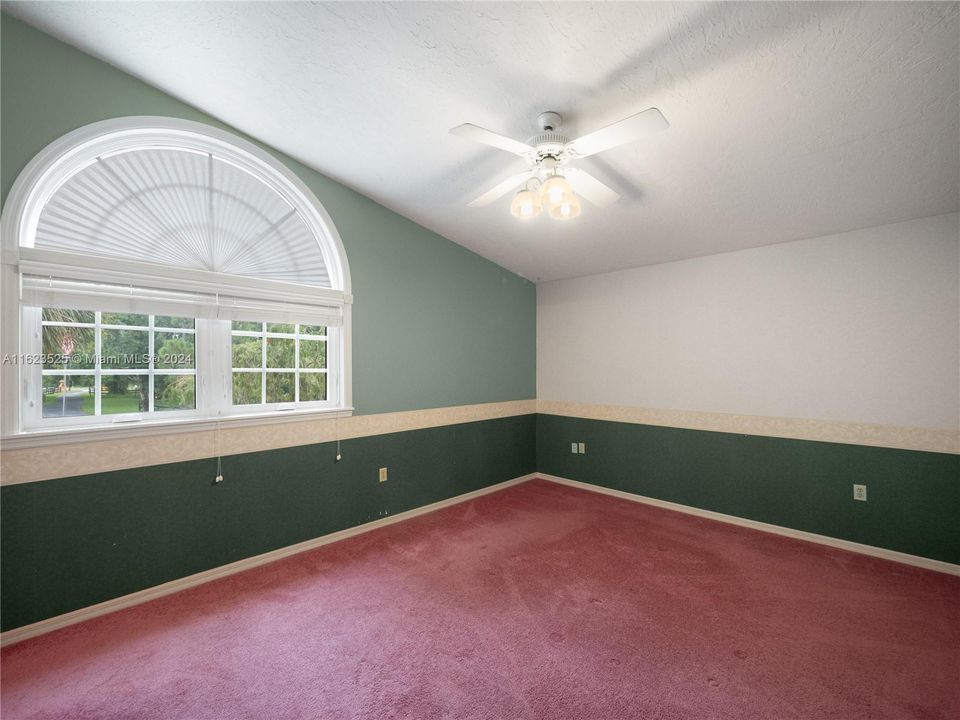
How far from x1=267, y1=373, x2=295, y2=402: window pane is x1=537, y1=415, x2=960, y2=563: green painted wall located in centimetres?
301

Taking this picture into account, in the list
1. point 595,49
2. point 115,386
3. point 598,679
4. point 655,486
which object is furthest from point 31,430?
point 655,486

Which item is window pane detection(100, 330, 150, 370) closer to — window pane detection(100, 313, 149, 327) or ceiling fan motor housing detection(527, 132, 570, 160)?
window pane detection(100, 313, 149, 327)

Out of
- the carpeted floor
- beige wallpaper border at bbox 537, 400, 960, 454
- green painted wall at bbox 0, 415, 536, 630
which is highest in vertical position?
beige wallpaper border at bbox 537, 400, 960, 454

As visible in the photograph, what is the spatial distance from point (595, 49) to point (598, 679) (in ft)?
8.97

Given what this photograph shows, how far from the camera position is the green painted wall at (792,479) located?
9.53 feet

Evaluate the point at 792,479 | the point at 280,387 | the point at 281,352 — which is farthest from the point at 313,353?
the point at 792,479

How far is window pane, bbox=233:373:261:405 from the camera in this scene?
2930 millimetres

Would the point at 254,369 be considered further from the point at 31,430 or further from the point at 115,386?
the point at 31,430

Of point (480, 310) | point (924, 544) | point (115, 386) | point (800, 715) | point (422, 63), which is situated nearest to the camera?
point (800, 715)

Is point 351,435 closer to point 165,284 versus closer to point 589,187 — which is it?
point 165,284

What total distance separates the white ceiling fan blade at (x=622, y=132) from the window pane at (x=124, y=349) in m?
2.66

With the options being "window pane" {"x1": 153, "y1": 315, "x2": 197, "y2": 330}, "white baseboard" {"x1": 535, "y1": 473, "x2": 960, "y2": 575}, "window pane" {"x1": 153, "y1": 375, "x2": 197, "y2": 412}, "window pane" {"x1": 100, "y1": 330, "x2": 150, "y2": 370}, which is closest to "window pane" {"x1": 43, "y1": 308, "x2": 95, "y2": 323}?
"window pane" {"x1": 100, "y1": 330, "x2": 150, "y2": 370}

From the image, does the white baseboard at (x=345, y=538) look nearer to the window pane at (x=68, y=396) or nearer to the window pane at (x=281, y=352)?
the window pane at (x=68, y=396)

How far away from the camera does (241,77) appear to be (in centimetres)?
233
